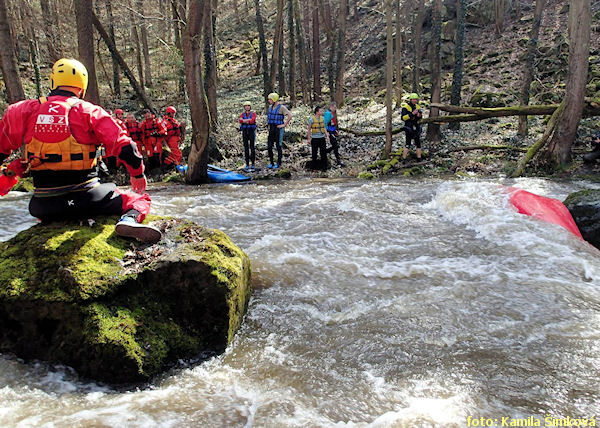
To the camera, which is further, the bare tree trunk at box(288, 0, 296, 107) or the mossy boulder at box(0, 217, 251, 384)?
the bare tree trunk at box(288, 0, 296, 107)

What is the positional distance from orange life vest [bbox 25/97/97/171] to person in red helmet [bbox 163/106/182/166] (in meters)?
9.76

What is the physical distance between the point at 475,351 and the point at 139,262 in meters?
2.82

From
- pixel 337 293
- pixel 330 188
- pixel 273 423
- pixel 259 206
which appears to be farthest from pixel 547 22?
pixel 273 423

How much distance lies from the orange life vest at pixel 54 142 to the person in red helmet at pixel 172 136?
9.76 m

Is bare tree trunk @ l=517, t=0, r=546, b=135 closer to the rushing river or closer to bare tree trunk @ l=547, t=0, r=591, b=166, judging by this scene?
bare tree trunk @ l=547, t=0, r=591, b=166

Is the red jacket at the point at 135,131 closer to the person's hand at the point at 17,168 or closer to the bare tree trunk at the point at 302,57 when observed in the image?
the person's hand at the point at 17,168

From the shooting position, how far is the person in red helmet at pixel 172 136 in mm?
13031

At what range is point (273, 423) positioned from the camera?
266 centimetres

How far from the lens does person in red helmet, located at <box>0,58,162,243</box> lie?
11.4 ft

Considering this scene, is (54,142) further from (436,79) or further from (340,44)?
(340,44)

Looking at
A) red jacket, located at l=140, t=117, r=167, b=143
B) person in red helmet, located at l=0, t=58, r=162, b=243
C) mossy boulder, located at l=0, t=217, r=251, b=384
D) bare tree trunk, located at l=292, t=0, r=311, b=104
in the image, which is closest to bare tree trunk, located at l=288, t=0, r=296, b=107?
bare tree trunk, located at l=292, t=0, r=311, b=104

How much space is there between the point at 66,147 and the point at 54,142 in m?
0.09

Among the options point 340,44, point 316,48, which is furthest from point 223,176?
point 316,48

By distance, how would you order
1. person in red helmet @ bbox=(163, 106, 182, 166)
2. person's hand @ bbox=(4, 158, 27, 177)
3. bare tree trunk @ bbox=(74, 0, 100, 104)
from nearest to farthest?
1. person's hand @ bbox=(4, 158, 27, 177)
2. bare tree trunk @ bbox=(74, 0, 100, 104)
3. person in red helmet @ bbox=(163, 106, 182, 166)
